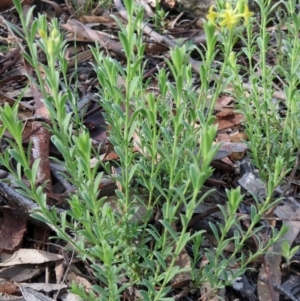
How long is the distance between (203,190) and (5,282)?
2.72ft

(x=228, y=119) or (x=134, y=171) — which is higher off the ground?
(x=134, y=171)

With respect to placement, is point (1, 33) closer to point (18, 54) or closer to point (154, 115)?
point (18, 54)

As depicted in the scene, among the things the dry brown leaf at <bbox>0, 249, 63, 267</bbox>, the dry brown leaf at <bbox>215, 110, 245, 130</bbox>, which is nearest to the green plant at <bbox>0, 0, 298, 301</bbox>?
the dry brown leaf at <bbox>0, 249, 63, 267</bbox>

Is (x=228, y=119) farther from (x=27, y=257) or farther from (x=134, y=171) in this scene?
(x=27, y=257)

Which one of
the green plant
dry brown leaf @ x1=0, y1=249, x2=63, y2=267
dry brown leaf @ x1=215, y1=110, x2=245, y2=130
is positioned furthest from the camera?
dry brown leaf @ x1=215, y1=110, x2=245, y2=130

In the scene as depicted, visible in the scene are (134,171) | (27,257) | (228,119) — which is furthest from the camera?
(228,119)

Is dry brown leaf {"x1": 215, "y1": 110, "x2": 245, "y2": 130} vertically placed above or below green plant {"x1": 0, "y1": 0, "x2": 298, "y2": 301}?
below

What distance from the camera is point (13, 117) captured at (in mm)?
1400

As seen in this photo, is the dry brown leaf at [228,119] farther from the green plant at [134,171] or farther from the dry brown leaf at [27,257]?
the dry brown leaf at [27,257]

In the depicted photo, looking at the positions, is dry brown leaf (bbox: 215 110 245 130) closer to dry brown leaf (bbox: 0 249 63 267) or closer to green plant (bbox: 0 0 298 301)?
green plant (bbox: 0 0 298 301)

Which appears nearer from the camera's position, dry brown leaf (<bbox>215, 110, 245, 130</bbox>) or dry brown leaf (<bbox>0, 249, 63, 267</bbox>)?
dry brown leaf (<bbox>0, 249, 63, 267</bbox>)

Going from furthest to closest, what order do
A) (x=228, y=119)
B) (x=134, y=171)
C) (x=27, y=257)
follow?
1. (x=228, y=119)
2. (x=27, y=257)
3. (x=134, y=171)

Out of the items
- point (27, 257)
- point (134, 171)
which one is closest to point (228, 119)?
point (134, 171)

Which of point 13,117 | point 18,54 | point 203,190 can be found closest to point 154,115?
point 13,117
